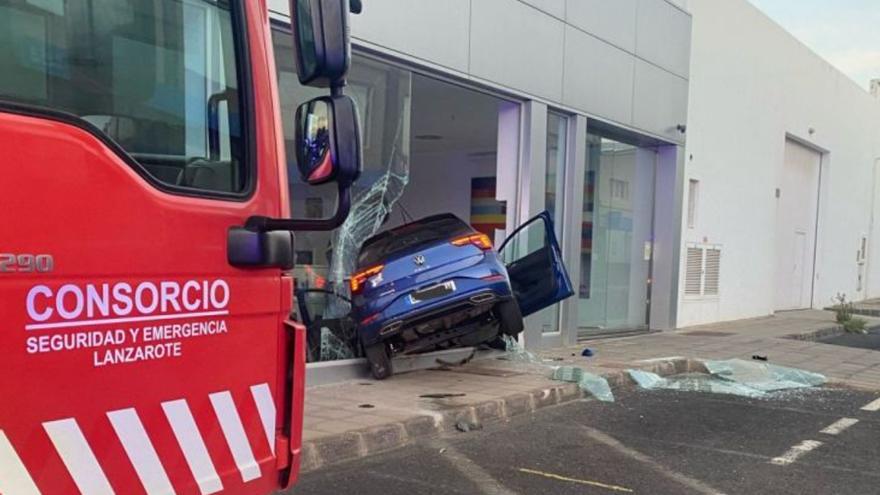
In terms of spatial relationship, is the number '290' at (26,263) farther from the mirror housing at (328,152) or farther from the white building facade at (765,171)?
the white building facade at (765,171)

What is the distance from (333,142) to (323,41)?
0.97 ft

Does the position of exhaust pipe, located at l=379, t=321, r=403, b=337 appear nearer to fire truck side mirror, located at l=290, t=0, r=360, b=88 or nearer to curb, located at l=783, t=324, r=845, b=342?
fire truck side mirror, located at l=290, t=0, r=360, b=88

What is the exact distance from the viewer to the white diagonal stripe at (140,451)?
2.03 m

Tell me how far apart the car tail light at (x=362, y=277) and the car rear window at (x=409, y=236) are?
0.10 metres

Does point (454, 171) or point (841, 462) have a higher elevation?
point (454, 171)

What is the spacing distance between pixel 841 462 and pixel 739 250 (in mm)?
11131

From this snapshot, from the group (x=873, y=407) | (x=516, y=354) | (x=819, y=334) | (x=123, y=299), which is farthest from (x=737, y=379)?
(x=123, y=299)

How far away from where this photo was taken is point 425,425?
19.6ft

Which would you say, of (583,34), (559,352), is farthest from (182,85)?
(583,34)

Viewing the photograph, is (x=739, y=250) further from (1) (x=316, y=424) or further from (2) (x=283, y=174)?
(2) (x=283, y=174)

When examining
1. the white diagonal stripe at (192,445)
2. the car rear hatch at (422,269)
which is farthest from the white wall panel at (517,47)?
the white diagonal stripe at (192,445)

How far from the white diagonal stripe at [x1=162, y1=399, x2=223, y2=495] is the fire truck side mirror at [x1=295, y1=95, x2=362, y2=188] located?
2.56 ft

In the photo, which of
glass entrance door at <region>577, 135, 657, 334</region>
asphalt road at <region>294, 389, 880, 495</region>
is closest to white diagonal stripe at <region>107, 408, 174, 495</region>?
asphalt road at <region>294, 389, 880, 495</region>

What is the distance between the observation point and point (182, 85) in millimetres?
2344
